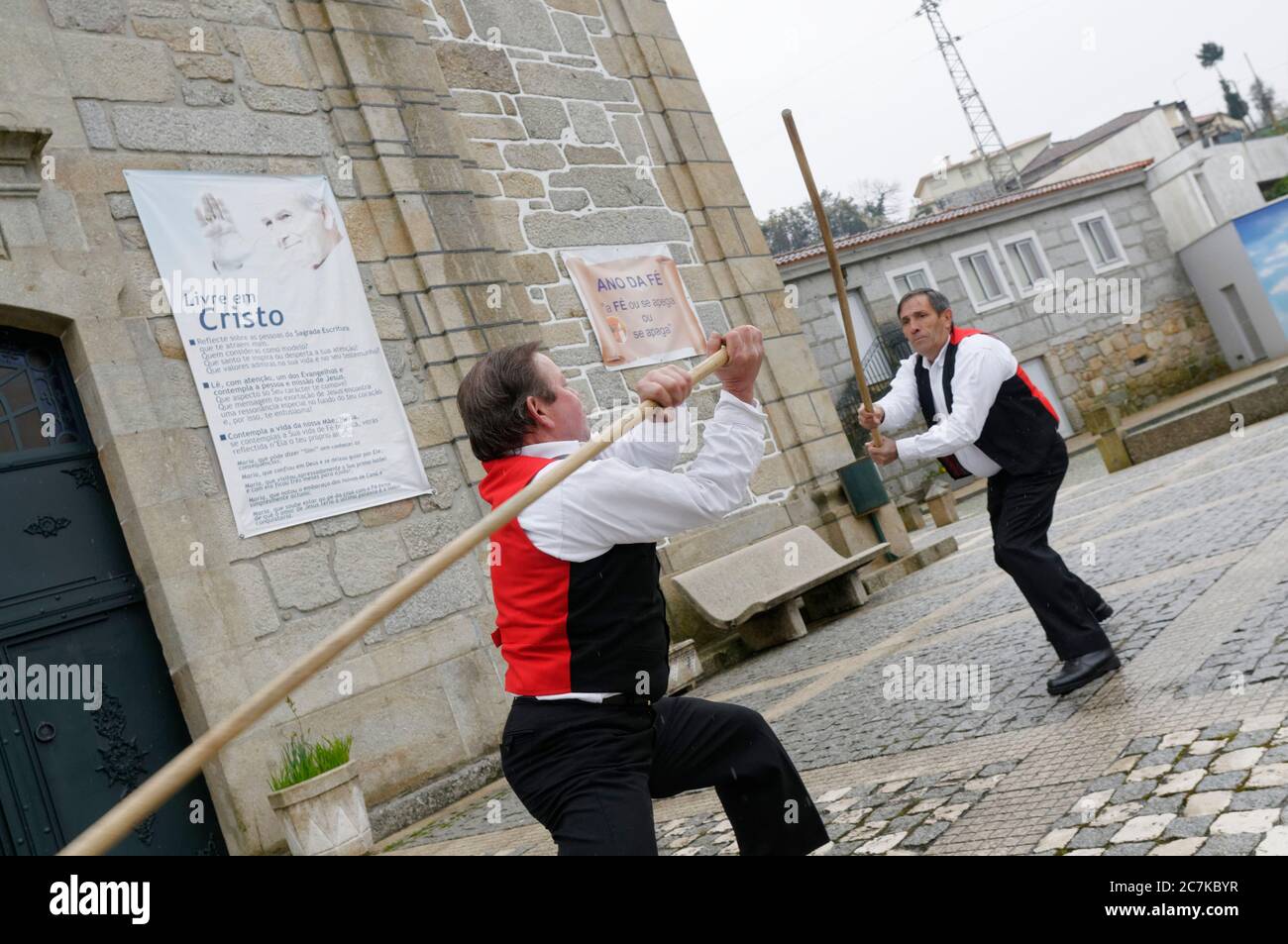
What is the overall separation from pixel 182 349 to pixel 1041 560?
4.85 metres

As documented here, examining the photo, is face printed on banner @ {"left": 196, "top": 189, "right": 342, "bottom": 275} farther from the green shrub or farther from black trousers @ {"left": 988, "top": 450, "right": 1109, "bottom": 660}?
black trousers @ {"left": 988, "top": 450, "right": 1109, "bottom": 660}

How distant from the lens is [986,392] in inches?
184

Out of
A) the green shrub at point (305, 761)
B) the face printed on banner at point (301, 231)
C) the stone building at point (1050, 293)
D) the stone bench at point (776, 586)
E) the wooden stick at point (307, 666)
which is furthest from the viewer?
the stone building at point (1050, 293)

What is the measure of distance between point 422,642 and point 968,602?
3.53m

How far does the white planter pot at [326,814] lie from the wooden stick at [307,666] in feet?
11.5

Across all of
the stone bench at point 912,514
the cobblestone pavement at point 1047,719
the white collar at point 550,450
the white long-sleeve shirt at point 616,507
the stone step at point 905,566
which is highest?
the white collar at point 550,450

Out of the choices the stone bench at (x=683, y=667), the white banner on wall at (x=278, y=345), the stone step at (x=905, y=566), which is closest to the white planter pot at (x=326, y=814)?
the white banner on wall at (x=278, y=345)

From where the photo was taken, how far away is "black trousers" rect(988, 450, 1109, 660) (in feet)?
14.8

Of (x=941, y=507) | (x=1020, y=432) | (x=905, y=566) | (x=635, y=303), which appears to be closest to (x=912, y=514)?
(x=941, y=507)

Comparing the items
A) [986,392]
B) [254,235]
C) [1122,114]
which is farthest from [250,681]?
[1122,114]

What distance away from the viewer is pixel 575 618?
2596 millimetres

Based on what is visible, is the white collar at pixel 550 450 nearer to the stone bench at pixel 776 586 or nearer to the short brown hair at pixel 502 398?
the short brown hair at pixel 502 398

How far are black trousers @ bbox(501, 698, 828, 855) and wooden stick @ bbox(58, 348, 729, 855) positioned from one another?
1.64ft

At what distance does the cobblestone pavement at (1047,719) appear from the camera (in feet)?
9.64
